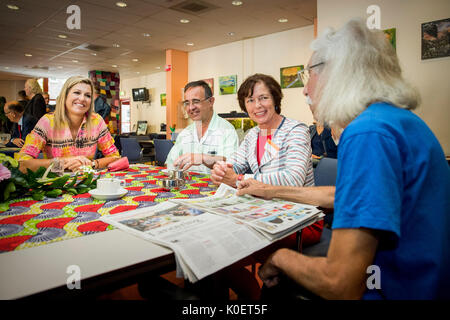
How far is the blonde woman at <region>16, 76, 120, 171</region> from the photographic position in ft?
6.79

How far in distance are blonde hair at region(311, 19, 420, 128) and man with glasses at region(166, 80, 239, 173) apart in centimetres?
158

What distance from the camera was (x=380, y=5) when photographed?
402 cm

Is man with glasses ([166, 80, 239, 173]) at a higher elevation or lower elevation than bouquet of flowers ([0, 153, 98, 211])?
higher

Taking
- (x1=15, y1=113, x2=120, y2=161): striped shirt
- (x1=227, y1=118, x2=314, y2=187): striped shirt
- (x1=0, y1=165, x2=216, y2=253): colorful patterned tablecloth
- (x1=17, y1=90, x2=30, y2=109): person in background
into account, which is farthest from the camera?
(x1=17, y1=90, x2=30, y2=109): person in background

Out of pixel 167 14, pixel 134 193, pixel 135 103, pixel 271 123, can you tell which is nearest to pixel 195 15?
pixel 167 14

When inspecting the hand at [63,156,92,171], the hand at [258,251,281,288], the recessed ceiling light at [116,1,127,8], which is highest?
the recessed ceiling light at [116,1,127,8]

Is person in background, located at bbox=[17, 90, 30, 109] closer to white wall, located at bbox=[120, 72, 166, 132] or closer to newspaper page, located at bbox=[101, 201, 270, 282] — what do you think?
white wall, located at bbox=[120, 72, 166, 132]

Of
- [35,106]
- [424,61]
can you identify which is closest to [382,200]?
[424,61]

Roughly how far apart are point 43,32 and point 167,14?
3427mm

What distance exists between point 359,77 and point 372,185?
1.05ft

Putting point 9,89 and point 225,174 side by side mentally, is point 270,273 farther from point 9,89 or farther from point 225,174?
point 9,89

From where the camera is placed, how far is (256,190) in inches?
48.1

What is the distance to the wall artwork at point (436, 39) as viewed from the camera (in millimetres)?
3541

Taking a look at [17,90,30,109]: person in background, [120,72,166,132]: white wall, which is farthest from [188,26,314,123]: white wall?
[17,90,30,109]: person in background
